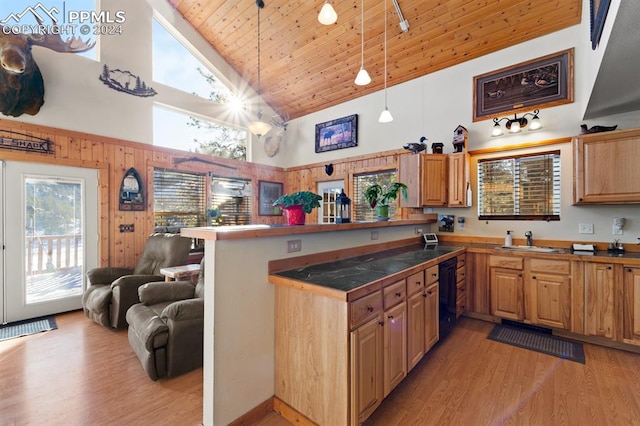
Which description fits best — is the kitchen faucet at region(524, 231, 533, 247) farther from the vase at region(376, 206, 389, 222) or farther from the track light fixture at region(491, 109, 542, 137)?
the vase at region(376, 206, 389, 222)

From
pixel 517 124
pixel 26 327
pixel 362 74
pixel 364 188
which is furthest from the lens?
pixel 364 188

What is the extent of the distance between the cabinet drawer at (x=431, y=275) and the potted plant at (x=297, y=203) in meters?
1.21

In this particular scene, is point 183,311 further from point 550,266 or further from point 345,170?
point 345,170

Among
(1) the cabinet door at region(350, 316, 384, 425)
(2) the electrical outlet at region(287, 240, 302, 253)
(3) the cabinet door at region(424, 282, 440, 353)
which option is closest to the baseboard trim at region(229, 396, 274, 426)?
(1) the cabinet door at region(350, 316, 384, 425)

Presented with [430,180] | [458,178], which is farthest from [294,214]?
[458,178]

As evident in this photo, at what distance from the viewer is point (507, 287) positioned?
3.38m

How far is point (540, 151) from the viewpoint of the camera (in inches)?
145

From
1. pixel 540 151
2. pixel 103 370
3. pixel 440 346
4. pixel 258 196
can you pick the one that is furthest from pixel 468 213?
pixel 103 370

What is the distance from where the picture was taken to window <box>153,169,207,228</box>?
471cm

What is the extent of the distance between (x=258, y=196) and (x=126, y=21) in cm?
369

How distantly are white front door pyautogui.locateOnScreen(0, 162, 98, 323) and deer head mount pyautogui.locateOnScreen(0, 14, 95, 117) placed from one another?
2.40 ft

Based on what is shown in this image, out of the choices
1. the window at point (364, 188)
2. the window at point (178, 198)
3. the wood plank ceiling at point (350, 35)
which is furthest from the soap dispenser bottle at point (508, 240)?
the window at point (178, 198)

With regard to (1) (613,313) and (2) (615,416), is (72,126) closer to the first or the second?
(2) (615,416)

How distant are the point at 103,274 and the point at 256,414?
3.06 m
